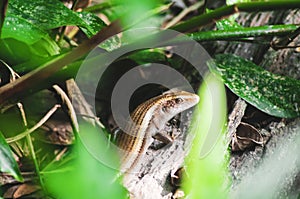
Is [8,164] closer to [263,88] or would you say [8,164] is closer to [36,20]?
A: [36,20]

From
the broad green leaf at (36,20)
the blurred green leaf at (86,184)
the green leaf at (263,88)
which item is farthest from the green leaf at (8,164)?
the green leaf at (263,88)

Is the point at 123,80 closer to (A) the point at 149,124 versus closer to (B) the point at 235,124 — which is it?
(A) the point at 149,124

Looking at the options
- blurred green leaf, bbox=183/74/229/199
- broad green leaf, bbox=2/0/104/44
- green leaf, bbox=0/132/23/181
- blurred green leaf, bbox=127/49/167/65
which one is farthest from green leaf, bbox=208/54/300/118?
green leaf, bbox=0/132/23/181

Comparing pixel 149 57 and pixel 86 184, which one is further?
pixel 149 57

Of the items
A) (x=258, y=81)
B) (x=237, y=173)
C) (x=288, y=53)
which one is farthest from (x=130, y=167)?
(x=288, y=53)

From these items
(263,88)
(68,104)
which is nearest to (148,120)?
(68,104)

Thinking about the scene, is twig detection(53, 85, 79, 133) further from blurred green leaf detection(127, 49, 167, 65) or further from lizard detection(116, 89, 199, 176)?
blurred green leaf detection(127, 49, 167, 65)
